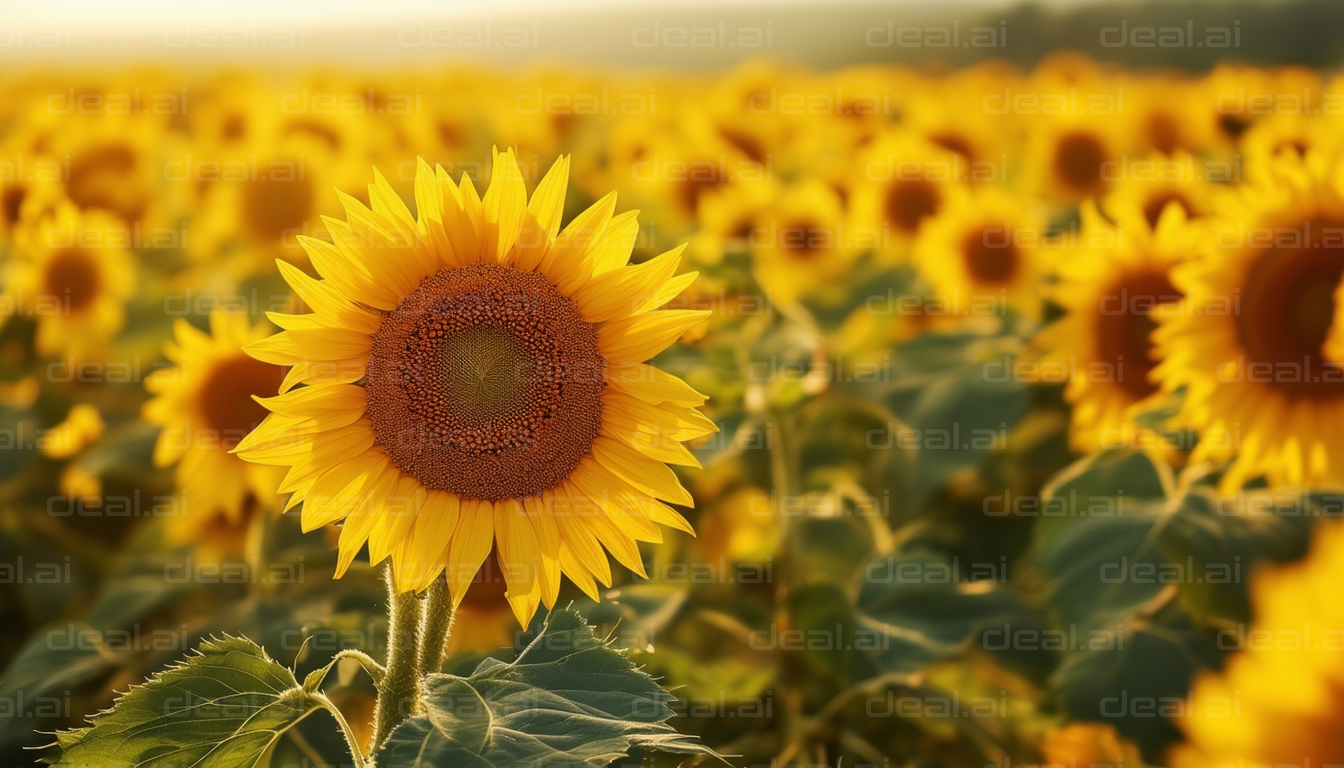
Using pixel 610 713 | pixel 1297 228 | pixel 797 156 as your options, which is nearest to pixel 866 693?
pixel 610 713

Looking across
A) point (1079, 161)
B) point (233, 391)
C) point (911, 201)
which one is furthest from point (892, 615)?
point (1079, 161)

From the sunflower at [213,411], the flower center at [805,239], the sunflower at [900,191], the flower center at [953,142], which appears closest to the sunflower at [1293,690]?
the sunflower at [213,411]

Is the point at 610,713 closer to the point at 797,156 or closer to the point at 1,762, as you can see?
the point at 1,762

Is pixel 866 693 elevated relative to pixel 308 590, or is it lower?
lower

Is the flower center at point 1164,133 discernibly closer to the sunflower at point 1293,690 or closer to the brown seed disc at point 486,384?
the brown seed disc at point 486,384

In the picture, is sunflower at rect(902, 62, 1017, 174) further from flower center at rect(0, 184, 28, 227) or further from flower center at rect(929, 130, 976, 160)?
flower center at rect(0, 184, 28, 227)
